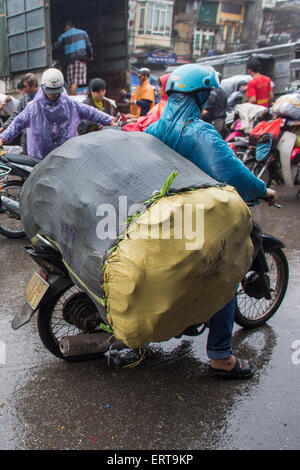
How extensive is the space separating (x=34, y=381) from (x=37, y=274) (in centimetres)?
64

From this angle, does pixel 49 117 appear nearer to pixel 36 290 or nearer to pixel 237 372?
pixel 36 290

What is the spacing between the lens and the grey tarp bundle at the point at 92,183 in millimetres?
1781

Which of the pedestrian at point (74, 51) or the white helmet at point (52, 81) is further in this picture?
the pedestrian at point (74, 51)

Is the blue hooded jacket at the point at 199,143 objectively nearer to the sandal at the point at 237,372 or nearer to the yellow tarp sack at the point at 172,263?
the yellow tarp sack at the point at 172,263

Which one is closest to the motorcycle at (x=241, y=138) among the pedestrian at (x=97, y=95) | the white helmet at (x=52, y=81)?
the pedestrian at (x=97, y=95)

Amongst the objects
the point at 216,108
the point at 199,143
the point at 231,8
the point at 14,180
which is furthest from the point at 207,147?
the point at 231,8

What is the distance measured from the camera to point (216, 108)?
7730 mm

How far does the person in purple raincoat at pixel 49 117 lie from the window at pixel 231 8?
30.7m

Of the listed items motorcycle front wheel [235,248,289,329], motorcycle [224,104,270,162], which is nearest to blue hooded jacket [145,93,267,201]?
motorcycle front wheel [235,248,289,329]

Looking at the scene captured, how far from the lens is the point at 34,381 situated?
250 centimetres

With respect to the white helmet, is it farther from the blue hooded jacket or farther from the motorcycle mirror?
the motorcycle mirror

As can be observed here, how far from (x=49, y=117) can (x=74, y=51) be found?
586 centimetres
